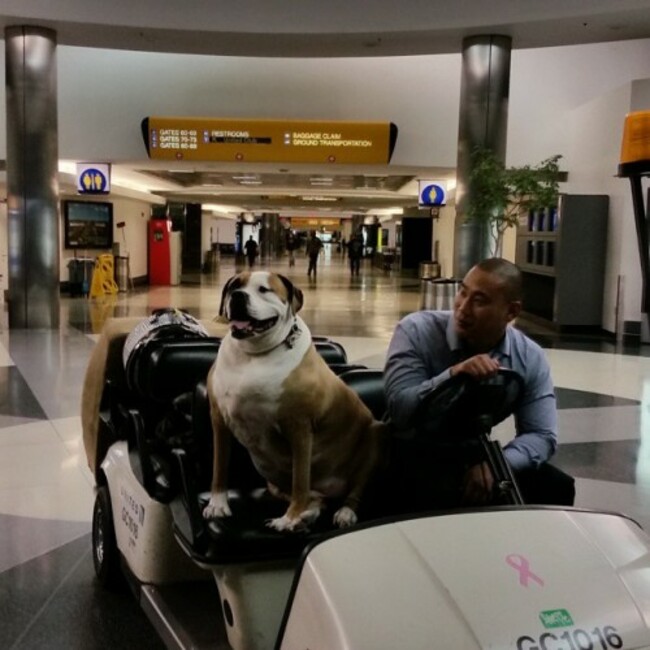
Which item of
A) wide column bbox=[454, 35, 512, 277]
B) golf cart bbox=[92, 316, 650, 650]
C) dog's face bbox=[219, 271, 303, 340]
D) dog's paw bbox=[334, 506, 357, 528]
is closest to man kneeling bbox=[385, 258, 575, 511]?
golf cart bbox=[92, 316, 650, 650]

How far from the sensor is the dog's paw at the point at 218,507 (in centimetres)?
245

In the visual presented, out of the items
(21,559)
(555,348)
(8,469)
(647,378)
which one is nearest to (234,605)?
(21,559)

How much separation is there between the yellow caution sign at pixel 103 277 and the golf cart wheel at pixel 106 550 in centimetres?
1592

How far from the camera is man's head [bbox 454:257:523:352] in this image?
2.52 meters

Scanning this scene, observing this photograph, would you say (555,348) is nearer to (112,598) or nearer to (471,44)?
(471,44)

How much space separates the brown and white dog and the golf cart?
0.10 metres

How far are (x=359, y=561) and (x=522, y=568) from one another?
0.37m

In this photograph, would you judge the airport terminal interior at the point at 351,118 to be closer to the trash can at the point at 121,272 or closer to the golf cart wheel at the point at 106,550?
the golf cart wheel at the point at 106,550

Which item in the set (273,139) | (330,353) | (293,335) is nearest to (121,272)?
(273,139)

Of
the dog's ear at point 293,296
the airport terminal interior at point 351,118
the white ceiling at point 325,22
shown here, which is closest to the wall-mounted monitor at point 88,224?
the airport terminal interior at point 351,118

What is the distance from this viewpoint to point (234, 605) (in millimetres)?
2293

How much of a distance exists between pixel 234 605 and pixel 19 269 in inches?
445

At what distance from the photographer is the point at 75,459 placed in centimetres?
542

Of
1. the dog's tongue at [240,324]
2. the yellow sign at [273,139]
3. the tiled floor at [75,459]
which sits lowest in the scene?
the tiled floor at [75,459]
